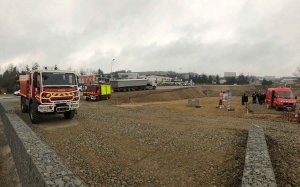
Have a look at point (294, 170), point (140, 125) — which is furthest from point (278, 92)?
point (294, 170)

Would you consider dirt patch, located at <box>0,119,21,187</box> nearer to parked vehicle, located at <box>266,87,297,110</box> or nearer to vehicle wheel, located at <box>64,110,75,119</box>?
vehicle wheel, located at <box>64,110,75,119</box>

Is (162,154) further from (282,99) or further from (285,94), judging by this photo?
(285,94)

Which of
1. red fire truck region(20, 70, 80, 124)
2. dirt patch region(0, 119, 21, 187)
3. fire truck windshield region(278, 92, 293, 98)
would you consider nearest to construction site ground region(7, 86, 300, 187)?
red fire truck region(20, 70, 80, 124)

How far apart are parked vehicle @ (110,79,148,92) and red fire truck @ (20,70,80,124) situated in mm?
35442

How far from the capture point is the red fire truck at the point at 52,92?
12594 mm

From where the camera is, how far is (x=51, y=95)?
12703 millimetres

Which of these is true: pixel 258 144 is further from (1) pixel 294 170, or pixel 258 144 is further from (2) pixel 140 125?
(2) pixel 140 125

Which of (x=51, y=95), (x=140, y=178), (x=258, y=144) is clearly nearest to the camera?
(x=140, y=178)

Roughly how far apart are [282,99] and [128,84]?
32143 millimetres

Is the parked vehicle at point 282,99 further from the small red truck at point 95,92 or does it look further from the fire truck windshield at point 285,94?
the small red truck at point 95,92

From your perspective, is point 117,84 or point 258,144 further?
point 117,84

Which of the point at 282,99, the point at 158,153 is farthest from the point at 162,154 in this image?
the point at 282,99

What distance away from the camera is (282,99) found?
85.3 feet

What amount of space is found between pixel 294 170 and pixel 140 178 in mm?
4709
